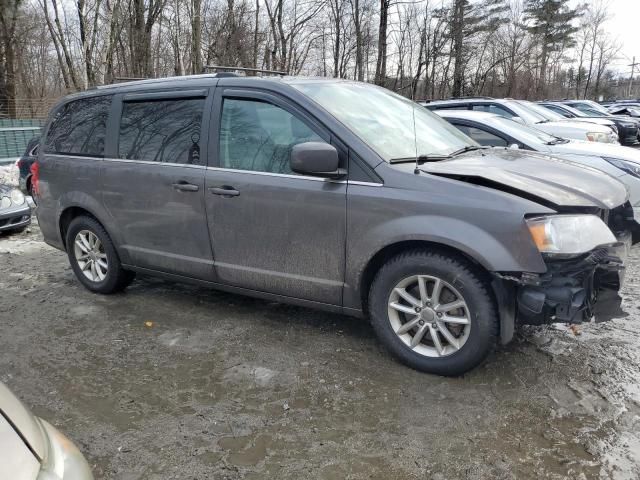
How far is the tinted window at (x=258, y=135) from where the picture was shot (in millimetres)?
3621

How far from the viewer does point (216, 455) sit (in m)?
2.59

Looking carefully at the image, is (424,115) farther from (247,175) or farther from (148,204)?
(148,204)

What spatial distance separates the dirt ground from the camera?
2.52 meters

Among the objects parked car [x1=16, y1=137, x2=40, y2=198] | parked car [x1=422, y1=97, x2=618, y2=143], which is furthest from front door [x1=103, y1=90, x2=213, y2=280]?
parked car [x1=16, y1=137, x2=40, y2=198]

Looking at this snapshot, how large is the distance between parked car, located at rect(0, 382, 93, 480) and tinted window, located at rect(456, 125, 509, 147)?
6063 millimetres

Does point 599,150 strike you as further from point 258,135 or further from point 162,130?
point 162,130

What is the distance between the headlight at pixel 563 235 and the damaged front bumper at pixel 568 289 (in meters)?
0.05

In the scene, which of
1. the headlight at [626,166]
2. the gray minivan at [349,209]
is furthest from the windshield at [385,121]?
the headlight at [626,166]

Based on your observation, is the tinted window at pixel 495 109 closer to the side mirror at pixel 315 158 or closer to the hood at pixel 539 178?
the hood at pixel 539 178

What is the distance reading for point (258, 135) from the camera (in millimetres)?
A: 3758

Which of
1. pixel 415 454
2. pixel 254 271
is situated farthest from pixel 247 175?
pixel 415 454

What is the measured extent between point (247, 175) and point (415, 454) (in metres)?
2.16

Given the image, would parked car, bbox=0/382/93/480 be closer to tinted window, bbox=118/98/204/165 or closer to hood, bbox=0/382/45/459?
hood, bbox=0/382/45/459

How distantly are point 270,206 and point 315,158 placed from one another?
59 centimetres
